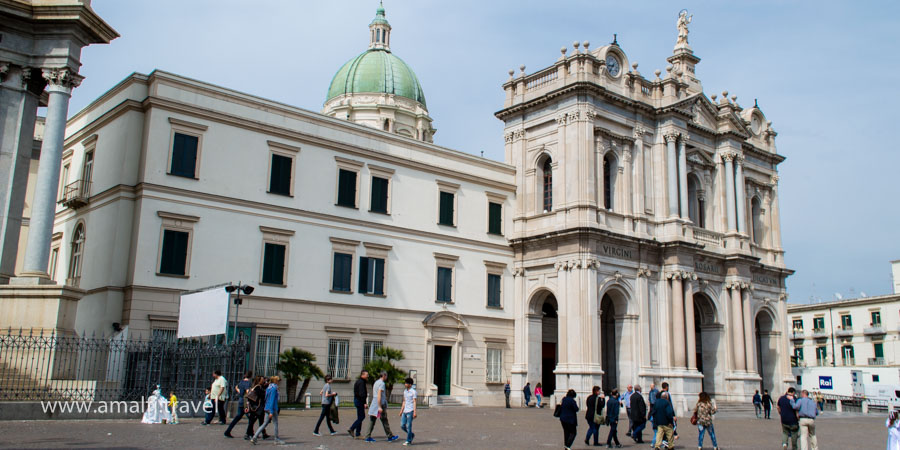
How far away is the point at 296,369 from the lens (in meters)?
30.6

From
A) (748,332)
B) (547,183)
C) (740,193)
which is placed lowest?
(748,332)

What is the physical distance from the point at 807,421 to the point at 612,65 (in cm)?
2686

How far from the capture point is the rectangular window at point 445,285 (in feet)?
121

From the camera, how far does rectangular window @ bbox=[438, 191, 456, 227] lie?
37875mm

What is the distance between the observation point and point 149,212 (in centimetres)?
2895

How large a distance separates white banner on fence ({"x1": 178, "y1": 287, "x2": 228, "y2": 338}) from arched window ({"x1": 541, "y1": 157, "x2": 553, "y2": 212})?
836 inches

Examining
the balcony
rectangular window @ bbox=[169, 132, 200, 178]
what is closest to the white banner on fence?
rectangular window @ bbox=[169, 132, 200, 178]

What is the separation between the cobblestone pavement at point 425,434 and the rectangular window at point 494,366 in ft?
20.6

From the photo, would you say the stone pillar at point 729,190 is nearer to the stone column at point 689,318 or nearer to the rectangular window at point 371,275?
the stone column at point 689,318

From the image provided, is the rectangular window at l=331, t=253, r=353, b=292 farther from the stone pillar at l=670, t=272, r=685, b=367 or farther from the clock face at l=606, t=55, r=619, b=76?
the clock face at l=606, t=55, r=619, b=76

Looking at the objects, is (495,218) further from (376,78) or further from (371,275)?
(376,78)

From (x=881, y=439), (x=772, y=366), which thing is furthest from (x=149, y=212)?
(x=772, y=366)

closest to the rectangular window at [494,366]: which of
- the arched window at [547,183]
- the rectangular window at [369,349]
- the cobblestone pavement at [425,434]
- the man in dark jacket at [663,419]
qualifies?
the cobblestone pavement at [425,434]

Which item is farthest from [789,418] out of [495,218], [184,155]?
[184,155]
